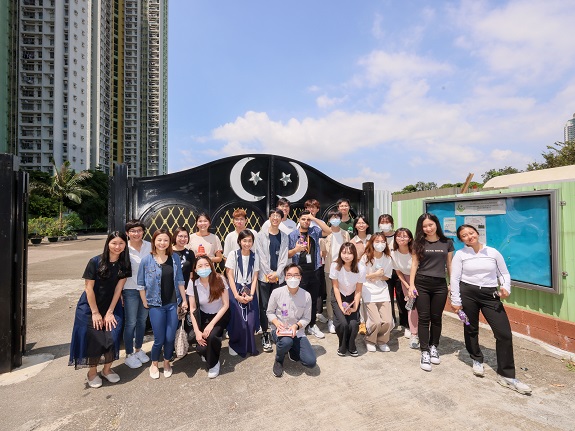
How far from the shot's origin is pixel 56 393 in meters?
3.06

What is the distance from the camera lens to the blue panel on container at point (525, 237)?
13.2 ft

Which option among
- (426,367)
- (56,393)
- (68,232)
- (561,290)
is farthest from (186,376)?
(68,232)

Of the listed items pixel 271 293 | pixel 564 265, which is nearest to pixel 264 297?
pixel 271 293

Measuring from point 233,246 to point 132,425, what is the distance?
2.27 meters

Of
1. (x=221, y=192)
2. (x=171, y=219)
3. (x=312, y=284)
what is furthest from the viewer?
(x=221, y=192)

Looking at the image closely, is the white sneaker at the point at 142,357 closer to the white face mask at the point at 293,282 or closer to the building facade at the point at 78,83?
the white face mask at the point at 293,282

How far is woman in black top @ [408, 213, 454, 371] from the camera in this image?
3570mm

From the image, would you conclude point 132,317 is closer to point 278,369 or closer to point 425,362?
point 278,369

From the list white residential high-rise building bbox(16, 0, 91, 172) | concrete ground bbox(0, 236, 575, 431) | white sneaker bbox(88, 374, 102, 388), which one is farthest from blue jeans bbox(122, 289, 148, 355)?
white residential high-rise building bbox(16, 0, 91, 172)

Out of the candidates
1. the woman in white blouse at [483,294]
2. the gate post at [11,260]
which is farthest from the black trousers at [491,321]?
the gate post at [11,260]

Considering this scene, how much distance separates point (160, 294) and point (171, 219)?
6.03 feet

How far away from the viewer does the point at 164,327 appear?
11.1ft

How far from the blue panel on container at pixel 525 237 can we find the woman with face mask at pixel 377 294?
1879mm

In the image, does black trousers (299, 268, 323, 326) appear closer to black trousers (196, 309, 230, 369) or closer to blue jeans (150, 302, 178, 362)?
black trousers (196, 309, 230, 369)
